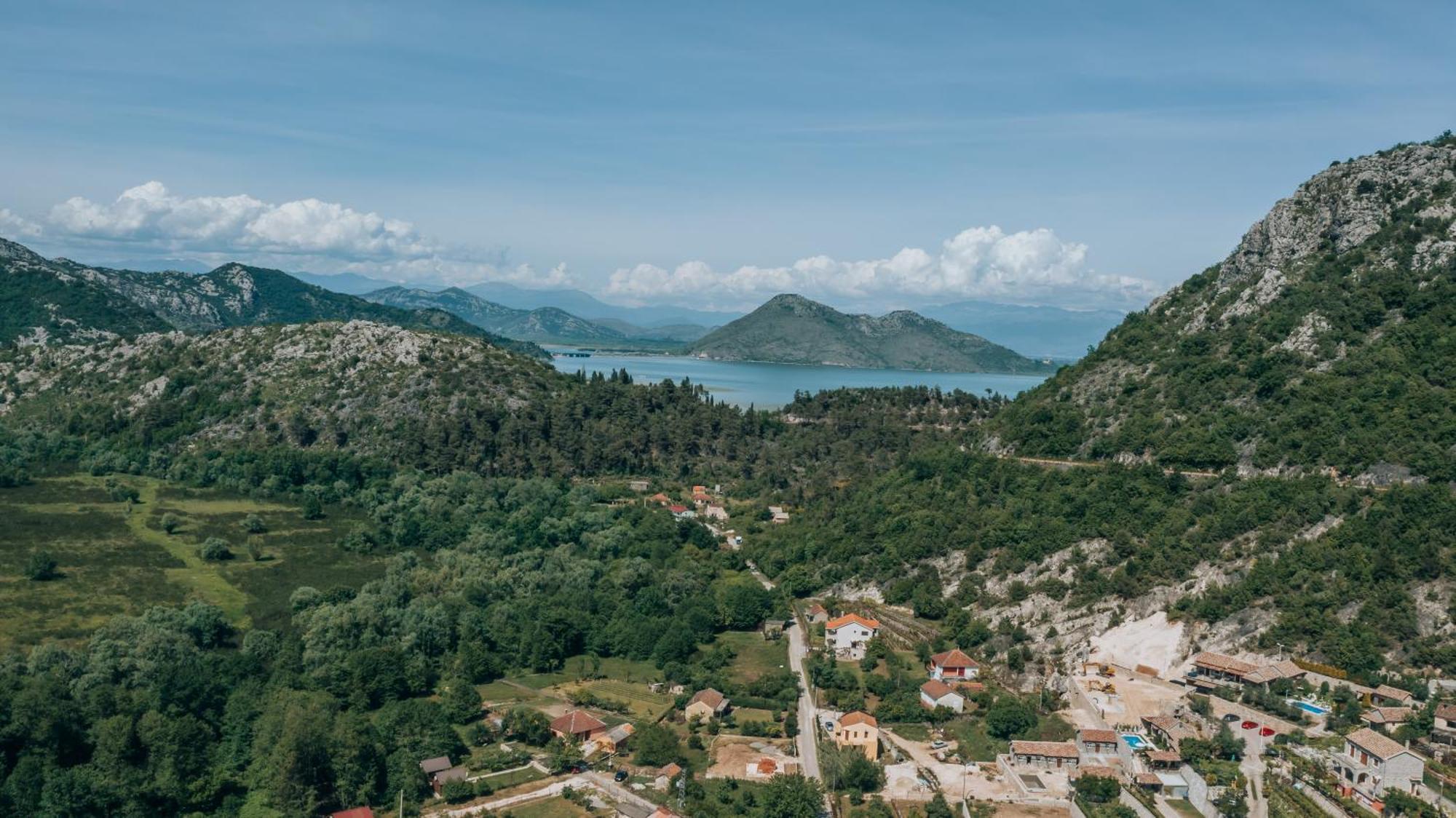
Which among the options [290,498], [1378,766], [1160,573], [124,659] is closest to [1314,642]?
[1160,573]

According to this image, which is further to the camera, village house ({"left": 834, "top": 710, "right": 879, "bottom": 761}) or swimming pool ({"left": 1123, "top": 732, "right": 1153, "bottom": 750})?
village house ({"left": 834, "top": 710, "right": 879, "bottom": 761})

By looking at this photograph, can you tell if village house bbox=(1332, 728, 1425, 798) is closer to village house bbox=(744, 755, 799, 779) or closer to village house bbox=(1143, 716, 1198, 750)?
village house bbox=(1143, 716, 1198, 750)

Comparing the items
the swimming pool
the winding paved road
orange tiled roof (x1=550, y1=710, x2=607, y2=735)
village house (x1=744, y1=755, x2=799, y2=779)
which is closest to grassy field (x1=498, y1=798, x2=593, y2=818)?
orange tiled roof (x1=550, y1=710, x2=607, y2=735)

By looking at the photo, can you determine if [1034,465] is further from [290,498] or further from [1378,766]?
[290,498]

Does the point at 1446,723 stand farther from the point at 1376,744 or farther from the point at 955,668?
the point at 955,668

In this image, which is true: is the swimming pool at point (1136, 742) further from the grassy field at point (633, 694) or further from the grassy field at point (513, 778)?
the grassy field at point (513, 778)

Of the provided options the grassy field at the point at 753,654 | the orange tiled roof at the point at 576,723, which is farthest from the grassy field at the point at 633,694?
the grassy field at the point at 753,654

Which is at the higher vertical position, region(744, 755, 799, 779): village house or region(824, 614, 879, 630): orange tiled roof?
region(824, 614, 879, 630): orange tiled roof
